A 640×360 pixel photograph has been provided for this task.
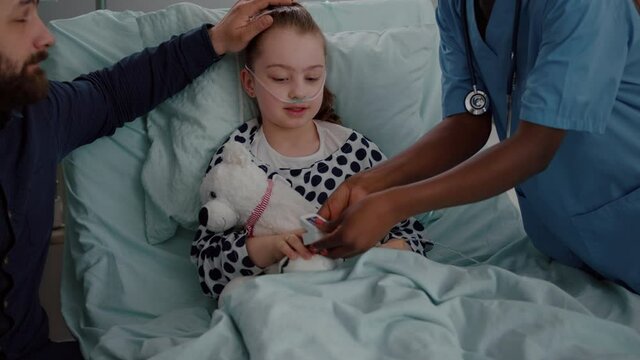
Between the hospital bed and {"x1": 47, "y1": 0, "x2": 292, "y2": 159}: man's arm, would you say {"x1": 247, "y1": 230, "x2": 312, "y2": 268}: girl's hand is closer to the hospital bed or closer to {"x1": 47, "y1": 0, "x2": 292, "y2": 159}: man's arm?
the hospital bed

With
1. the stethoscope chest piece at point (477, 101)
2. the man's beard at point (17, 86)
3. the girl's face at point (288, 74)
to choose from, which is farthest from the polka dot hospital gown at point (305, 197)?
the man's beard at point (17, 86)

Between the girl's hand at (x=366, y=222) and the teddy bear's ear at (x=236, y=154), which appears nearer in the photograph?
the girl's hand at (x=366, y=222)

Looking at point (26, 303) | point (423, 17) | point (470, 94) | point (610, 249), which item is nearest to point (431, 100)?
point (423, 17)

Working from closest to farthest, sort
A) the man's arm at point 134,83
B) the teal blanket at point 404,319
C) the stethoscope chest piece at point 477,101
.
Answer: the teal blanket at point 404,319 < the stethoscope chest piece at point 477,101 < the man's arm at point 134,83

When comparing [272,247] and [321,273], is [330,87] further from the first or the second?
[321,273]

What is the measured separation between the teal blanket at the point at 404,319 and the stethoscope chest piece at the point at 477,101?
36 centimetres

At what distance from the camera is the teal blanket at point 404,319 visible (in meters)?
1.18

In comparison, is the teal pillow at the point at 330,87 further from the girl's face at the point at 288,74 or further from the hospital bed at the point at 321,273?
the girl's face at the point at 288,74

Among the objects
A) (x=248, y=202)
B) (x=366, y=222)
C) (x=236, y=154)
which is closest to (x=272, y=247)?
(x=248, y=202)

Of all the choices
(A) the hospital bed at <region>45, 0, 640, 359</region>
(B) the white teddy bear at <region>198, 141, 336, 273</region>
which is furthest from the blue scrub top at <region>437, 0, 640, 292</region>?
(B) the white teddy bear at <region>198, 141, 336, 273</region>

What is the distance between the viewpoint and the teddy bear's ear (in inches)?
66.2

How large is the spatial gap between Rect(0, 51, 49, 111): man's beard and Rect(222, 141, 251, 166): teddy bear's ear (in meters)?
0.44

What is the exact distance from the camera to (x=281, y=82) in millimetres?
1799

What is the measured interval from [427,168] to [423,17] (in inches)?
30.7
